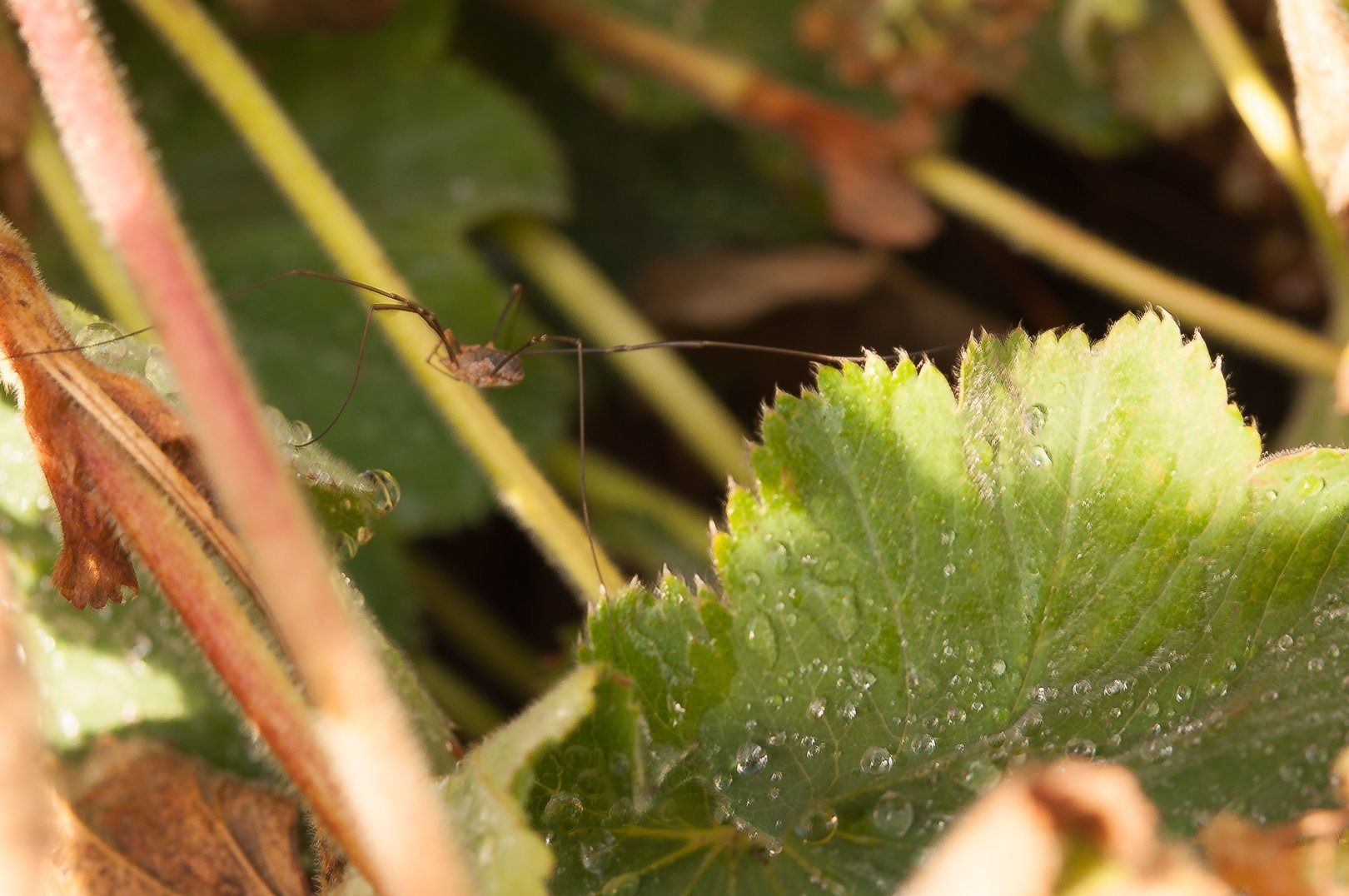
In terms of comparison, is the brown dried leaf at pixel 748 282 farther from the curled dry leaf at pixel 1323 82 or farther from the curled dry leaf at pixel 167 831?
the curled dry leaf at pixel 167 831

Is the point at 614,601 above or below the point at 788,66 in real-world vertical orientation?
below

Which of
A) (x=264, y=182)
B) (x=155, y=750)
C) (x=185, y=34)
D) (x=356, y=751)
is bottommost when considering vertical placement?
(x=155, y=750)

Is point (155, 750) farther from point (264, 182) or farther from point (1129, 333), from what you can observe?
point (264, 182)

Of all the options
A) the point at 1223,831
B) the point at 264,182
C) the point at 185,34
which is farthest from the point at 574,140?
the point at 1223,831

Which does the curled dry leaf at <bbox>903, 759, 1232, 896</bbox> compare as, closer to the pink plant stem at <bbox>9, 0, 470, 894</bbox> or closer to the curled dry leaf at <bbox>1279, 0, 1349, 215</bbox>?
the pink plant stem at <bbox>9, 0, 470, 894</bbox>

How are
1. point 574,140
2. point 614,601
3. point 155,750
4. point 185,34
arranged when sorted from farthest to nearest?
1. point 574,140
2. point 185,34
3. point 155,750
4. point 614,601

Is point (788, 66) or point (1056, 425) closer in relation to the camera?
point (1056, 425)

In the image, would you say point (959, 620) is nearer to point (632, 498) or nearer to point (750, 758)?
point (750, 758)

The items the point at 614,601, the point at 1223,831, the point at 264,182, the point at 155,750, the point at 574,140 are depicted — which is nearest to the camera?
the point at 1223,831
